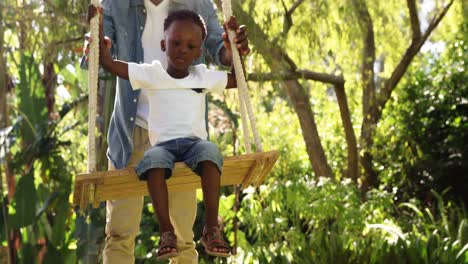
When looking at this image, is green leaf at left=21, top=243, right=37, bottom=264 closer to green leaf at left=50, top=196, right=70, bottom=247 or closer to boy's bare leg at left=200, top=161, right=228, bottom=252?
green leaf at left=50, top=196, right=70, bottom=247

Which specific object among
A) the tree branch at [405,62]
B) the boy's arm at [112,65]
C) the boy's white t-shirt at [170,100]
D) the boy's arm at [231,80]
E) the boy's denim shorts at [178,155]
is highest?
the tree branch at [405,62]

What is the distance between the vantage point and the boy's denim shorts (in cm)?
239

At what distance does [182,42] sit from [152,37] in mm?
293

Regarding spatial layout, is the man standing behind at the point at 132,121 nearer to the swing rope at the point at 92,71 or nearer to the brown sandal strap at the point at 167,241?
the swing rope at the point at 92,71

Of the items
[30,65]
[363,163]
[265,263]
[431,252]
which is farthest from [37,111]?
[363,163]

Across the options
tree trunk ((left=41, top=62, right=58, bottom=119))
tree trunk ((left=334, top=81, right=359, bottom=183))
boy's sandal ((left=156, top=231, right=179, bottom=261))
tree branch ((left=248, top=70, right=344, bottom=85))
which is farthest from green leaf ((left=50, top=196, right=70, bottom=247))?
tree trunk ((left=334, top=81, right=359, bottom=183))

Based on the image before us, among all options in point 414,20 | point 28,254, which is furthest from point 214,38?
point 414,20

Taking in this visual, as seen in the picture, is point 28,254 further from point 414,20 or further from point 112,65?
point 414,20

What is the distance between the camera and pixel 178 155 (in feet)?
8.23

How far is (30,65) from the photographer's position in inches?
197

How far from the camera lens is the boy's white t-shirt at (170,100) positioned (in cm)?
254

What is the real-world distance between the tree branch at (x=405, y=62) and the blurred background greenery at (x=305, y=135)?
0.01 meters

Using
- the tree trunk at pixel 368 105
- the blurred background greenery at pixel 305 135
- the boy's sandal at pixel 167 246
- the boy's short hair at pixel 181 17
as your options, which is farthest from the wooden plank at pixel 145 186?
the tree trunk at pixel 368 105

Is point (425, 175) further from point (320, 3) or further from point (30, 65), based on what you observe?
point (30, 65)
